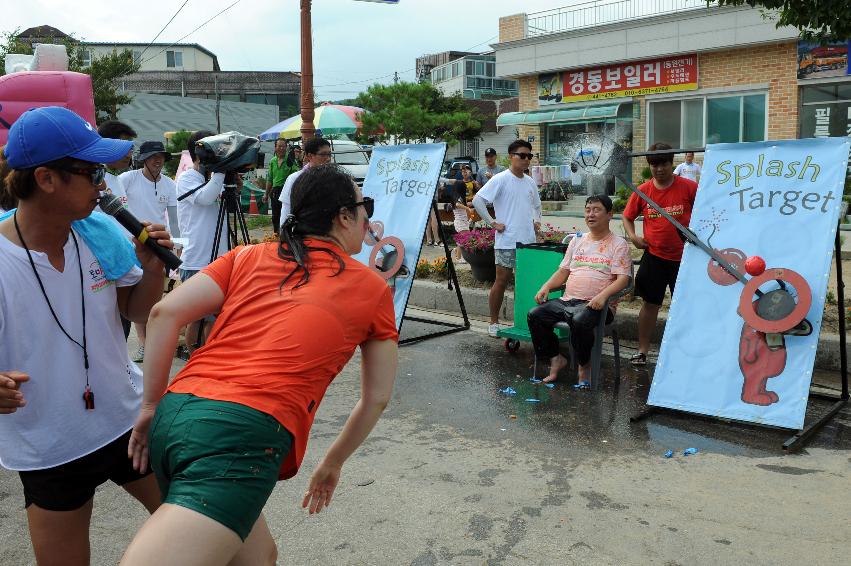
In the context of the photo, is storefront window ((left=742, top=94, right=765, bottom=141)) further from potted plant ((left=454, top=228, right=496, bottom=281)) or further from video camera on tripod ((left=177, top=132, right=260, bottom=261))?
video camera on tripod ((left=177, top=132, right=260, bottom=261))

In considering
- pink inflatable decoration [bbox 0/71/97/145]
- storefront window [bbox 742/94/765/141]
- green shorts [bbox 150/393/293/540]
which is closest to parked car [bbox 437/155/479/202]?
storefront window [bbox 742/94/765/141]

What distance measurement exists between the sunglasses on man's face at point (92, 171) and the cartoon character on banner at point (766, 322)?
424 centimetres

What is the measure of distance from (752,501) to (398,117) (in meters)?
29.0

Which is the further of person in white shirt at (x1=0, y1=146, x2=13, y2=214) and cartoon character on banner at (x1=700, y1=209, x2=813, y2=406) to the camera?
cartoon character on banner at (x1=700, y1=209, x2=813, y2=406)

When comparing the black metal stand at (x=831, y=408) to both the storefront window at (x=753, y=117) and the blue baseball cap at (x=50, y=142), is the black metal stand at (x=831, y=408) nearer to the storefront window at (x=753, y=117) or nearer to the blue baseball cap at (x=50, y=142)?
the blue baseball cap at (x=50, y=142)

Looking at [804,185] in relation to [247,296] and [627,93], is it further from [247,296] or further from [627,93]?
[627,93]

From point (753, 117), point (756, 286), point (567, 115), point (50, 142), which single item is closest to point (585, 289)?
point (756, 286)

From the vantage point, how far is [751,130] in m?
19.7

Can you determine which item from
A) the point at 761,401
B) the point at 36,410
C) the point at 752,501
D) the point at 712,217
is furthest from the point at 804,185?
the point at 36,410

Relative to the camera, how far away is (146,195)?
7.37m

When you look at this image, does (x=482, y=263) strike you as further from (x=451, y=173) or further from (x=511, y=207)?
(x=451, y=173)

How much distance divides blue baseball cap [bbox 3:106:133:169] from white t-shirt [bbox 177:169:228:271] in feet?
15.1

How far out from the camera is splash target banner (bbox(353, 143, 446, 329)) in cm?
816

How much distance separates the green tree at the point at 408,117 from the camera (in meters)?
32.0
